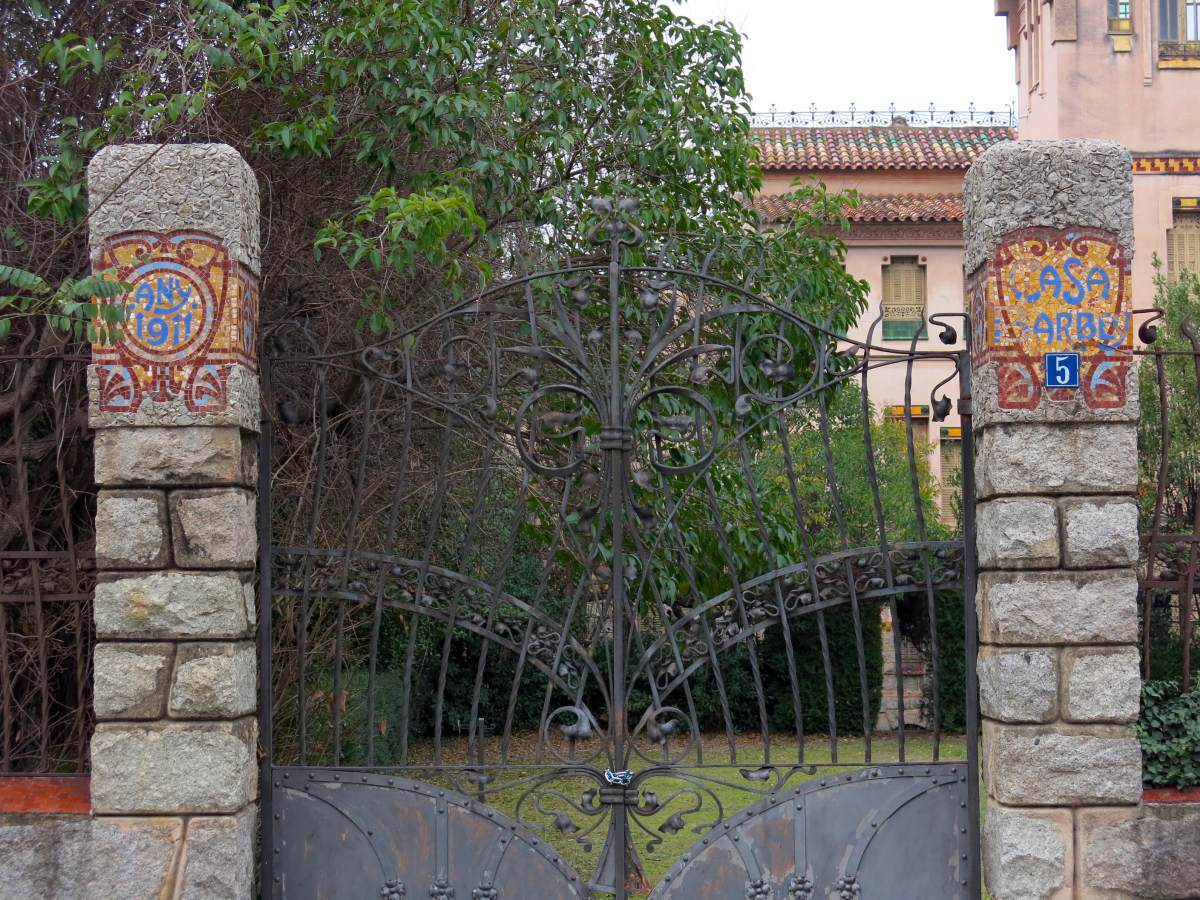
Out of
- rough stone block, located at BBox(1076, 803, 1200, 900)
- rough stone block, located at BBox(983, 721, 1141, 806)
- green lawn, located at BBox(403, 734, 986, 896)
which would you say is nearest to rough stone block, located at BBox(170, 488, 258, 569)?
green lawn, located at BBox(403, 734, 986, 896)

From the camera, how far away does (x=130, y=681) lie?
414 cm

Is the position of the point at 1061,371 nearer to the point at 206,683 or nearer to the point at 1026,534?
the point at 1026,534

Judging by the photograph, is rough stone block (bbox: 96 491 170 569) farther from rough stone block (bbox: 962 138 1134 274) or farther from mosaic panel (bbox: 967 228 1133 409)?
rough stone block (bbox: 962 138 1134 274)

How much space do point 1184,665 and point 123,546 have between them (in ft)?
11.9

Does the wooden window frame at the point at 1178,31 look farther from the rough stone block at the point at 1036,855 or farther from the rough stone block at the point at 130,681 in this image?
the rough stone block at the point at 130,681

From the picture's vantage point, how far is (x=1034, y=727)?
4113 millimetres

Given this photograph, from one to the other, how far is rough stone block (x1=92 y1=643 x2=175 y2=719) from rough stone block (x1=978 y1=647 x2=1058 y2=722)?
273 cm

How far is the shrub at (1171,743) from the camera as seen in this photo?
4.25m

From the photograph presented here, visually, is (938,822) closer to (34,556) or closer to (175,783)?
(175,783)

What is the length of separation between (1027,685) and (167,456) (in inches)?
115

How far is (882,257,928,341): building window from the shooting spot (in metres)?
20.0

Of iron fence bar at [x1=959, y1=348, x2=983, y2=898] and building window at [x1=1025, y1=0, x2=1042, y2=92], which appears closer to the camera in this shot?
iron fence bar at [x1=959, y1=348, x2=983, y2=898]

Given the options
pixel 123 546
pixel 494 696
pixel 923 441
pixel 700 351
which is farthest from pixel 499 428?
pixel 923 441

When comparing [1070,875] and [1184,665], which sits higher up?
[1184,665]
